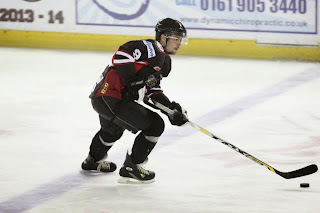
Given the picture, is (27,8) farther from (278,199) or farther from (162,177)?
(278,199)

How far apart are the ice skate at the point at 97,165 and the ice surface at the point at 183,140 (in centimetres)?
4

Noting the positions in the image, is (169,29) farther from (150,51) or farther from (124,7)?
(124,7)

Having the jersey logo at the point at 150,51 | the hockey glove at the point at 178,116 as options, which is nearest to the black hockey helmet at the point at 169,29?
the jersey logo at the point at 150,51

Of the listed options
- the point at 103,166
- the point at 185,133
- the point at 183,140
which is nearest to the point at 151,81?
the point at 103,166

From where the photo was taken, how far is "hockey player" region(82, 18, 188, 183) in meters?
4.44

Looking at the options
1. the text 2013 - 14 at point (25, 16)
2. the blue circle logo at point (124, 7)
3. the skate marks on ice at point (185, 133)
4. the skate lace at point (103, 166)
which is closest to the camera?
the skate marks on ice at point (185, 133)

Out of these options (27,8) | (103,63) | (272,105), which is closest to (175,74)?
(103,63)

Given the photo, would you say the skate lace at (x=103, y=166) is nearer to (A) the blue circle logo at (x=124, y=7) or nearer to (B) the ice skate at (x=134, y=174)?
(B) the ice skate at (x=134, y=174)

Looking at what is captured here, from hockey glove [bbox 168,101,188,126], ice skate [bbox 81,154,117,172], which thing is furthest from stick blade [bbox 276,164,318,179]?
ice skate [bbox 81,154,117,172]

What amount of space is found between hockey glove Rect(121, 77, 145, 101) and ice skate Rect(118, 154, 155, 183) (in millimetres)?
361

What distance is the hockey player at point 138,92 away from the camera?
4.44 metres

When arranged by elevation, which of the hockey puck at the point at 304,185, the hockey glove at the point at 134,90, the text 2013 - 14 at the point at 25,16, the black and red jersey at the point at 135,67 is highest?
the text 2013 - 14 at the point at 25,16

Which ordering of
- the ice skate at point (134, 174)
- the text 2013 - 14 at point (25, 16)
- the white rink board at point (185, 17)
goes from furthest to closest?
the text 2013 - 14 at point (25, 16) → the white rink board at point (185, 17) → the ice skate at point (134, 174)

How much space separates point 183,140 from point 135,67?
1.36 meters
